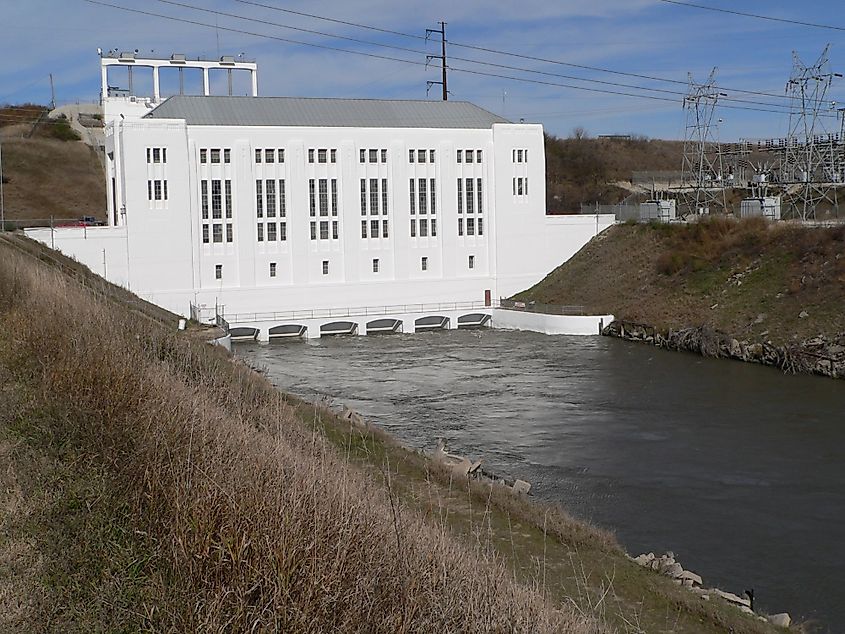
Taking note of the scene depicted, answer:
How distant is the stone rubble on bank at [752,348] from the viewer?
30.9 meters

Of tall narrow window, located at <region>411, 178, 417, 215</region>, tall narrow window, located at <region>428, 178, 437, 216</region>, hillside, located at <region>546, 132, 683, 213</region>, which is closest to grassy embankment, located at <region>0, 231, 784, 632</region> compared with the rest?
tall narrow window, located at <region>411, 178, 417, 215</region>

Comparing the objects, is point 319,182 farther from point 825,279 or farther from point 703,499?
point 703,499

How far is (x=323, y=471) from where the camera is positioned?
722 centimetres

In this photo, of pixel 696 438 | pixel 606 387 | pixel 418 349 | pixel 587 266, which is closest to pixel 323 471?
pixel 696 438

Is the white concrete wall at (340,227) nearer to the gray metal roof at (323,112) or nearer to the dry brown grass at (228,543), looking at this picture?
the gray metal roof at (323,112)

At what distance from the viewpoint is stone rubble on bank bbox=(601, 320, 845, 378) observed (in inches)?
1215

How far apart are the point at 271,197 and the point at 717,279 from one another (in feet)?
69.2

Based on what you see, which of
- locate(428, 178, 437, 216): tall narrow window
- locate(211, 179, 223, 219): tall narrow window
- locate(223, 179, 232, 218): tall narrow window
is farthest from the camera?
locate(428, 178, 437, 216): tall narrow window

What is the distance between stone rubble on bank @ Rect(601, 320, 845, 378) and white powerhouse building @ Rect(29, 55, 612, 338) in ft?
34.3

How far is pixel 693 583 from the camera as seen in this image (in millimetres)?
12328

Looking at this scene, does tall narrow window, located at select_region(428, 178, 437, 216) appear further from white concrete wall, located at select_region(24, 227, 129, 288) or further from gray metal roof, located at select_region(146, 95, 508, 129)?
white concrete wall, located at select_region(24, 227, 129, 288)

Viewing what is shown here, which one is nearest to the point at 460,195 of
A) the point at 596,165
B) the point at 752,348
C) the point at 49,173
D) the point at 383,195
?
the point at 383,195

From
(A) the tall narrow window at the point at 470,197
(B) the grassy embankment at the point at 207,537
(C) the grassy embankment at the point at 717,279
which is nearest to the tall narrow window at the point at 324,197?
(A) the tall narrow window at the point at 470,197

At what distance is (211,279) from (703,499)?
30907mm
